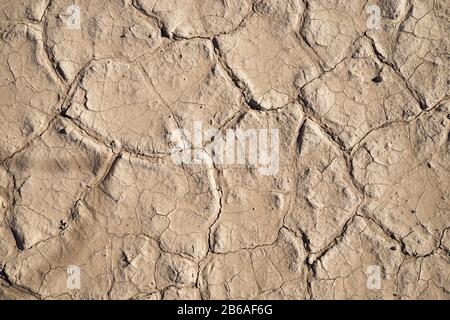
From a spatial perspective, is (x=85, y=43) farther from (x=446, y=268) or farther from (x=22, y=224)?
(x=446, y=268)

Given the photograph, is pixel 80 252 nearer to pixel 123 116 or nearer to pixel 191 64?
pixel 123 116

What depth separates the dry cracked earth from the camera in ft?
9.57

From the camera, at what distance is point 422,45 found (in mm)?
3045

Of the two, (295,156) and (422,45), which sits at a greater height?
(422,45)

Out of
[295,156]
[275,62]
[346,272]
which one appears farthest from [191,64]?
[346,272]

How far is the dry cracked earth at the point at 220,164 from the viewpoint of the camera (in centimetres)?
292

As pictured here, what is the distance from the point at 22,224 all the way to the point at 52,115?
615 millimetres

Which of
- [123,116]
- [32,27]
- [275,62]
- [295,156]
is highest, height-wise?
[32,27]

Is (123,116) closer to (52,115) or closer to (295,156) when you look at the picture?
(52,115)

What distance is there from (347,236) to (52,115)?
1.74m

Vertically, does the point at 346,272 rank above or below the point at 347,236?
below

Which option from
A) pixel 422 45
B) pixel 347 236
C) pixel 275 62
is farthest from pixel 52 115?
pixel 422 45

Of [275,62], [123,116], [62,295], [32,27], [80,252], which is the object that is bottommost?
[62,295]

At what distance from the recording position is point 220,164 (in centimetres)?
298
